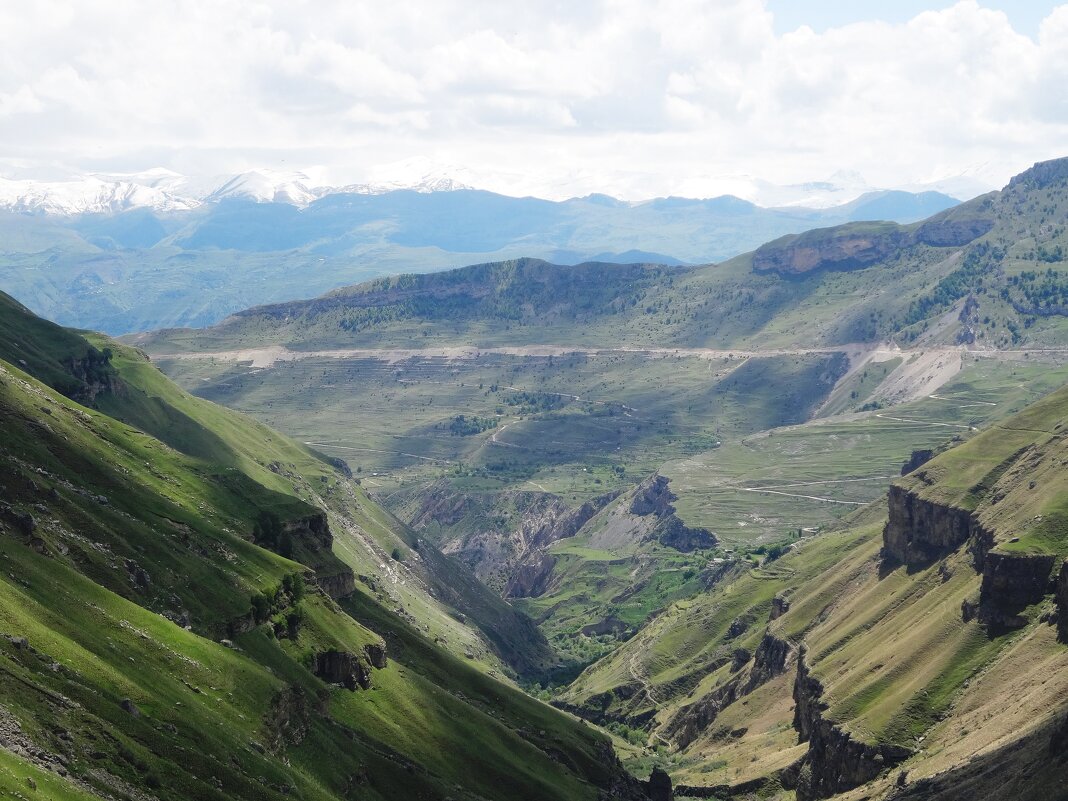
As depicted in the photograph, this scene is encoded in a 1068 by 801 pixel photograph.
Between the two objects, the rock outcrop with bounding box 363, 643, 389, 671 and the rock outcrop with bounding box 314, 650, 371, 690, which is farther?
the rock outcrop with bounding box 363, 643, 389, 671

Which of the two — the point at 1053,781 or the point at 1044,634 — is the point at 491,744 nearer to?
the point at 1053,781

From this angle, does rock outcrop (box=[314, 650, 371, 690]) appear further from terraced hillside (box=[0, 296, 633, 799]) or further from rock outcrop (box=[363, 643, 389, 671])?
rock outcrop (box=[363, 643, 389, 671])

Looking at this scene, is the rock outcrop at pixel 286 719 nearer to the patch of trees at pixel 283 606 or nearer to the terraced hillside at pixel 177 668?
the terraced hillside at pixel 177 668

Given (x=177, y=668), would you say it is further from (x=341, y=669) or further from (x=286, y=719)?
(x=341, y=669)

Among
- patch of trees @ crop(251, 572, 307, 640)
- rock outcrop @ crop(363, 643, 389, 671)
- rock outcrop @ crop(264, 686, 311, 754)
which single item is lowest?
rock outcrop @ crop(363, 643, 389, 671)

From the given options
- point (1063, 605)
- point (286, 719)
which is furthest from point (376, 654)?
point (1063, 605)

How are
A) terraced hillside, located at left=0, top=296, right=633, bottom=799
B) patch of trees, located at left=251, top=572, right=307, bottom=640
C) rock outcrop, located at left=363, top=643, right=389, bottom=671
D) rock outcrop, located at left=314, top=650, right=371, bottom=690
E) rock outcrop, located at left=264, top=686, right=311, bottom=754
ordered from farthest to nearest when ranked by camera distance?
rock outcrop, located at left=363, top=643, right=389, bottom=671 → rock outcrop, located at left=314, top=650, right=371, bottom=690 → patch of trees, located at left=251, top=572, right=307, bottom=640 → rock outcrop, located at left=264, top=686, right=311, bottom=754 → terraced hillside, located at left=0, top=296, right=633, bottom=799

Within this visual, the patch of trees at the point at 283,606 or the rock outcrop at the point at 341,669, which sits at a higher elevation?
the patch of trees at the point at 283,606

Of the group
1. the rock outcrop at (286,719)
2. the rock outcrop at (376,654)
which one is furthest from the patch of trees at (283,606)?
the rock outcrop at (286,719)

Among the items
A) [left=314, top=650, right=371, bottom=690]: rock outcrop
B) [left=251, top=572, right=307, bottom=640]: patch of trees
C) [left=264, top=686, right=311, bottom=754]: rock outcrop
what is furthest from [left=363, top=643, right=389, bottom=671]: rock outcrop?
[left=264, top=686, right=311, bottom=754]: rock outcrop

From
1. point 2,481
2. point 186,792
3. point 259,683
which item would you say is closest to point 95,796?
point 186,792

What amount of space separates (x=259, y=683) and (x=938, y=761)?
96.8 m

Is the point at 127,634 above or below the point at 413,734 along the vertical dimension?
above

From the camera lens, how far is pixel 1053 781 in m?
150
